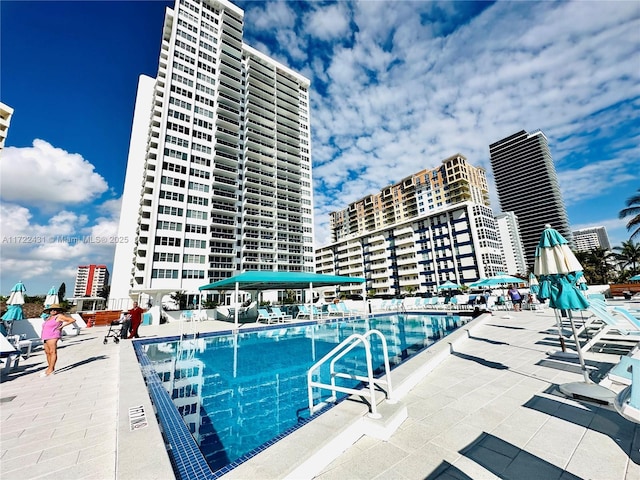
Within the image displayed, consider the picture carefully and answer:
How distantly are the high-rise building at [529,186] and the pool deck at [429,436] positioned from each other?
133m

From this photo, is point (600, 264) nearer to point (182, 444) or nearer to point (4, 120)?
point (182, 444)

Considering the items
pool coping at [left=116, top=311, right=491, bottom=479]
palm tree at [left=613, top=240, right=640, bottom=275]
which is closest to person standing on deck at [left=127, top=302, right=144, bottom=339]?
pool coping at [left=116, top=311, right=491, bottom=479]

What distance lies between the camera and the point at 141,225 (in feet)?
121

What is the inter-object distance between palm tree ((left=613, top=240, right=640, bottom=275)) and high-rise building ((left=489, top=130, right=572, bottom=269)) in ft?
281

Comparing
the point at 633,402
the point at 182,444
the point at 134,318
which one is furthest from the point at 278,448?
the point at 134,318

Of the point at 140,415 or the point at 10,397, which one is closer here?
the point at 140,415

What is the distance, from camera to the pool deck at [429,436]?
91.6 inches

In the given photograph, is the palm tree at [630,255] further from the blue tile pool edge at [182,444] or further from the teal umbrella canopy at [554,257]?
the blue tile pool edge at [182,444]

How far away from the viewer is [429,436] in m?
2.91

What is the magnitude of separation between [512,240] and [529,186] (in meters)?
35.4

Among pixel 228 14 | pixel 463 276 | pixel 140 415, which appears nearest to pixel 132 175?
pixel 228 14

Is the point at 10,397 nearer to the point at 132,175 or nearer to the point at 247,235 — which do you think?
the point at 247,235

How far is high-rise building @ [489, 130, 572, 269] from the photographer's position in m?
113

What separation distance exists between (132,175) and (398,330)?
50489 millimetres
